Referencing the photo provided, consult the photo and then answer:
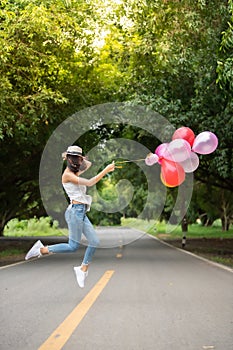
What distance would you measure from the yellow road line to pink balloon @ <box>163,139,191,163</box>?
2412 millimetres

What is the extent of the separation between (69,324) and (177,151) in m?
2.58

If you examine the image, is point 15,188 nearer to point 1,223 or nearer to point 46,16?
point 1,223

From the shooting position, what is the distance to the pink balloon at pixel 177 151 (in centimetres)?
662

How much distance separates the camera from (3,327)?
245 inches

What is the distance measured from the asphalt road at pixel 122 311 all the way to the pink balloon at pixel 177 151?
2097 millimetres

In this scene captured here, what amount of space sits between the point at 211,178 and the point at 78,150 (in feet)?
76.7

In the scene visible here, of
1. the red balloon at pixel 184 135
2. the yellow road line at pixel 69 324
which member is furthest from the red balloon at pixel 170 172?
the yellow road line at pixel 69 324

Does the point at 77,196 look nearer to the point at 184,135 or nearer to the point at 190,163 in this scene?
the point at 190,163

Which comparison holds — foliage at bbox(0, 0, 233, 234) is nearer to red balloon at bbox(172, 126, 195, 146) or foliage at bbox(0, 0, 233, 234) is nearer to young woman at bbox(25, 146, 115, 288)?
red balloon at bbox(172, 126, 195, 146)

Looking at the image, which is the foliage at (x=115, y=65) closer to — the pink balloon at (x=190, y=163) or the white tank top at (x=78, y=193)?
the pink balloon at (x=190, y=163)

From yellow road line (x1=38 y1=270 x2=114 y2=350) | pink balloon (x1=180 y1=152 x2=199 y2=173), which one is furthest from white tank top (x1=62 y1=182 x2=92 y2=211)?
pink balloon (x1=180 y1=152 x2=199 y2=173)

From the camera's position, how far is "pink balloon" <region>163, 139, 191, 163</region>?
6.62m

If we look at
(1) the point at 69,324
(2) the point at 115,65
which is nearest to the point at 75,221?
(1) the point at 69,324

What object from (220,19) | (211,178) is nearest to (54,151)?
(220,19)
